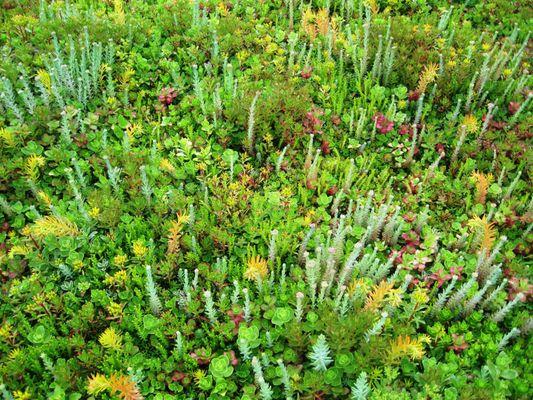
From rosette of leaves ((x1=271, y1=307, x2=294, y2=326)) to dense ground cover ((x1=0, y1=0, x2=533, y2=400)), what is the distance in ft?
0.04

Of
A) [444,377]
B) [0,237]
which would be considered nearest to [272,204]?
[444,377]

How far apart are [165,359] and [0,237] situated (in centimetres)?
189

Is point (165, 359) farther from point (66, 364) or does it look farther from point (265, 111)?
point (265, 111)

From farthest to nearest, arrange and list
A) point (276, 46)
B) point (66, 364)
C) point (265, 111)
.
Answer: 1. point (276, 46)
2. point (265, 111)
3. point (66, 364)

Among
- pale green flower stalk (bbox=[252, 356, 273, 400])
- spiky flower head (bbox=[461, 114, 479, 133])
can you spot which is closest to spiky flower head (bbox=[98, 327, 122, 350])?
pale green flower stalk (bbox=[252, 356, 273, 400])

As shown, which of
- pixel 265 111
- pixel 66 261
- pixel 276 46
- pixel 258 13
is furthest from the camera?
pixel 258 13

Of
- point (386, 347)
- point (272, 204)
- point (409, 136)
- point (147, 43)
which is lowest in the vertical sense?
point (386, 347)

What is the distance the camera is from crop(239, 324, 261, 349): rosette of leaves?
11.7 feet

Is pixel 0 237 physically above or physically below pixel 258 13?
below

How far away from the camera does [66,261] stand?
3910mm

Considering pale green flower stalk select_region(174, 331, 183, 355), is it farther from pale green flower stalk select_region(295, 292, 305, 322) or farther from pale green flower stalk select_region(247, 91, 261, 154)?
pale green flower stalk select_region(247, 91, 261, 154)

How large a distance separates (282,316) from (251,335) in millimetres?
283

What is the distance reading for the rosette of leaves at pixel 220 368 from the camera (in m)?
3.43

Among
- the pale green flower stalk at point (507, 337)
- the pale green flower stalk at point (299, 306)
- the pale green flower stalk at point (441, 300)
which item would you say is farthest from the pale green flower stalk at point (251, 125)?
the pale green flower stalk at point (507, 337)
